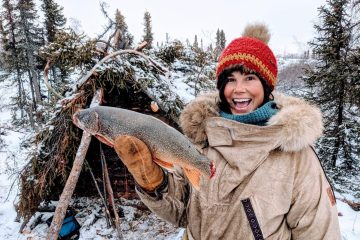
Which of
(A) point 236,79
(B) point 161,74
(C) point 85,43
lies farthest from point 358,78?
(A) point 236,79

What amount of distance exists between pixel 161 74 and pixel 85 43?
2.01 meters

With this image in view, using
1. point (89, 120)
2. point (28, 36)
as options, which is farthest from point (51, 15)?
point (89, 120)

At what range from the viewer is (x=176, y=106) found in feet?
20.8

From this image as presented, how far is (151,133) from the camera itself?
1.95 meters

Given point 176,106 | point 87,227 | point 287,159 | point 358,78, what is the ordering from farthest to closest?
point 358,78, point 87,227, point 176,106, point 287,159

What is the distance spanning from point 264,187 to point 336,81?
1568cm

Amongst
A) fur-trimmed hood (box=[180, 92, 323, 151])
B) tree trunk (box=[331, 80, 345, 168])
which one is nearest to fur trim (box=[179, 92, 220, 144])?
fur-trimmed hood (box=[180, 92, 323, 151])

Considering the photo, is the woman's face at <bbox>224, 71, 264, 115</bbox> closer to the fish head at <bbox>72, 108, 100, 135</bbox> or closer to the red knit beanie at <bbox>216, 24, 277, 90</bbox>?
the red knit beanie at <bbox>216, 24, 277, 90</bbox>

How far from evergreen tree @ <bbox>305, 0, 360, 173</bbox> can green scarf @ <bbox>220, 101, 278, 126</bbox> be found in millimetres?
14432

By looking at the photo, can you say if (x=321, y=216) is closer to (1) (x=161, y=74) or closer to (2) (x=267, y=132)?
(2) (x=267, y=132)

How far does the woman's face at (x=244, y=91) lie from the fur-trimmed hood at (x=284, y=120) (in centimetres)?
18

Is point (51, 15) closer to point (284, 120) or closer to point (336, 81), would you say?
point (336, 81)

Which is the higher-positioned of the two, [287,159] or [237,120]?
[237,120]

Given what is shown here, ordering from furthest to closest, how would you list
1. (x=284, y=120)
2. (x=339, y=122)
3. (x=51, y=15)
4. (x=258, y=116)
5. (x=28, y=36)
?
(x=51, y=15)
(x=28, y=36)
(x=339, y=122)
(x=258, y=116)
(x=284, y=120)
